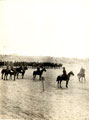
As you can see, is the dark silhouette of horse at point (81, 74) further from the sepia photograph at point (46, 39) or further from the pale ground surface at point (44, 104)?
the sepia photograph at point (46, 39)

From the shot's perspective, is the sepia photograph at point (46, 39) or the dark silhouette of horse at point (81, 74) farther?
the dark silhouette of horse at point (81, 74)

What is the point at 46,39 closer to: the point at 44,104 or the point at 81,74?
the point at 44,104

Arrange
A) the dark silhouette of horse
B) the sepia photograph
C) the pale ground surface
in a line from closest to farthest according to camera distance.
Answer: the pale ground surface → the sepia photograph → the dark silhouette of horse

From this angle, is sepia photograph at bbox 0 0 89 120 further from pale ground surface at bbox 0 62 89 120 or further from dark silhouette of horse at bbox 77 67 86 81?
dark silhouette of horse at bbox 77 67 86 81

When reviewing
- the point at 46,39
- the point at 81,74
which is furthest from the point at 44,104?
the point at 81,74

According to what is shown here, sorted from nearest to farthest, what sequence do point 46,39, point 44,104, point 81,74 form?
point 44,104 → point 46,39 → point 81,74

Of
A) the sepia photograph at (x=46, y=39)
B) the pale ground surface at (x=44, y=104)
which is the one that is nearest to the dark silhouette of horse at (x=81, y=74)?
the pale ground surface at (x=44, y=104)

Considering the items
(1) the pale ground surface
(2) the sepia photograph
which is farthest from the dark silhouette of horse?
(2) the sepia photograph

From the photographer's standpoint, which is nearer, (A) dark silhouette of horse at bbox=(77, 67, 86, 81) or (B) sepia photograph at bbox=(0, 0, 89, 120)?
(B) sepia photograph at bbox=(0, 0, 89, 120)

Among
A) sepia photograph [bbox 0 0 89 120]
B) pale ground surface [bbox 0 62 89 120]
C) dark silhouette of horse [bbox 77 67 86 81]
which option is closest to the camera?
pale ground surface [bbox 0 62 89 120]

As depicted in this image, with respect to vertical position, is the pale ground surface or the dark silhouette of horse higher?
the dark silhouette of horse

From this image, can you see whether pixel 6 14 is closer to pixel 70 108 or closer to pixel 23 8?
pixel 23 8

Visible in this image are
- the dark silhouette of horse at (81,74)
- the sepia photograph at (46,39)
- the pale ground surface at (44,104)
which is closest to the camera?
the pale ground surface at (44,104)
